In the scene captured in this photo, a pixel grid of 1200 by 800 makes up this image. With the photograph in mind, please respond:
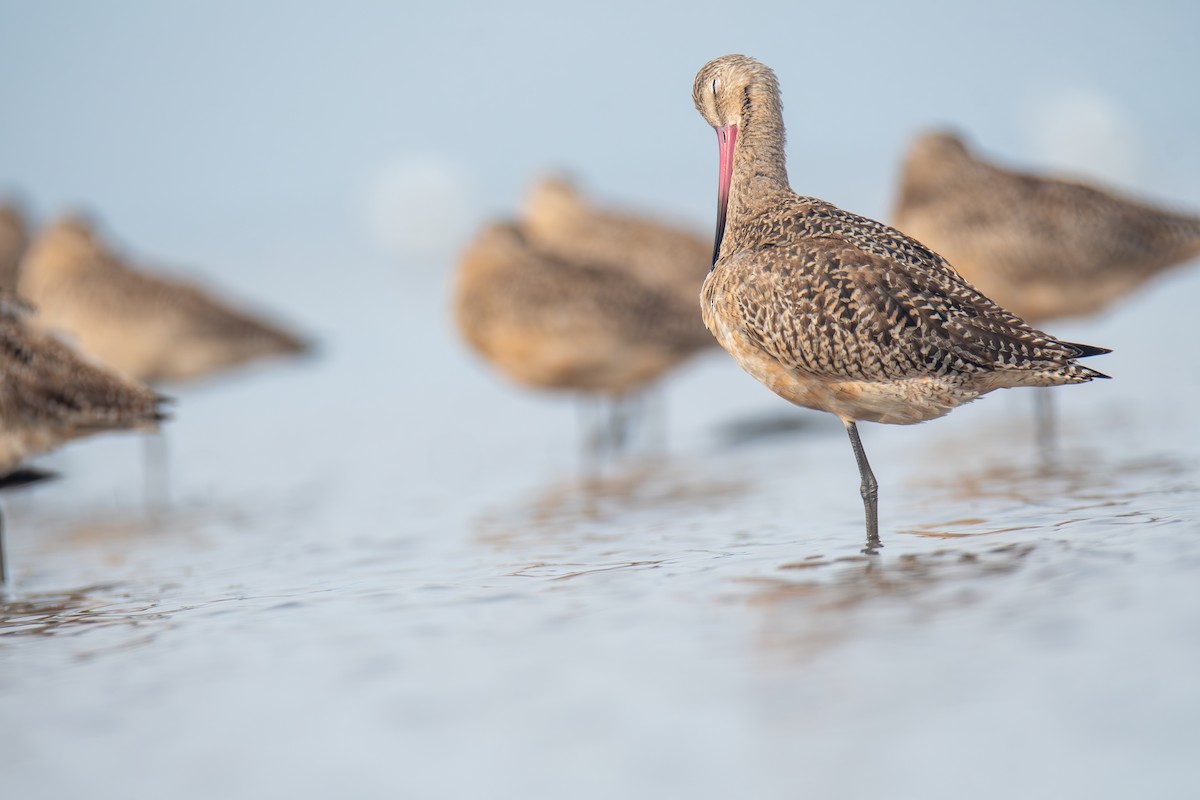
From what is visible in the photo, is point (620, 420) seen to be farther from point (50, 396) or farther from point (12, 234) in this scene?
point (12, 234)

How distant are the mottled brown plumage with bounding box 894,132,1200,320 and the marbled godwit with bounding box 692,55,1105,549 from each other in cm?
387

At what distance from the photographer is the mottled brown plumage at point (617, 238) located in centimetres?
1250

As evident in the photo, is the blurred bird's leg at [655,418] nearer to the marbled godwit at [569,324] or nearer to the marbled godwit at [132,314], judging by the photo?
the marbled godwit at [569,324]

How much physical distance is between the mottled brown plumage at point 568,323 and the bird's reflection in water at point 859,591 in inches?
207

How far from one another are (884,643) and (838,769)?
76 cm

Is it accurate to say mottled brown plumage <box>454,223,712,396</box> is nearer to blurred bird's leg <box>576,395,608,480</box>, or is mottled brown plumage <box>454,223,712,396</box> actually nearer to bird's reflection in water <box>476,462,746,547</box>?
blurred bird's leg <box>576,395,608,480</box>

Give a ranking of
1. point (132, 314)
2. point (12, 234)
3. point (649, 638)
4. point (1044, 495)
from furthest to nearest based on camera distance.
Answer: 1. point (12, 234)
2. point (132, 314)
3. point (1044, 495)
4. point (649, 638)

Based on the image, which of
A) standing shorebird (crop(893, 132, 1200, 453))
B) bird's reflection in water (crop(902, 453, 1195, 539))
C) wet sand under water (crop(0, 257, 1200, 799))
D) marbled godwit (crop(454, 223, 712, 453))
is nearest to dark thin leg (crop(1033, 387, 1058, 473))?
wet sand under water (crop(0, 257, 1200, 799))

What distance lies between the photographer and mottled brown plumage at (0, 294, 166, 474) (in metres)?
6.73

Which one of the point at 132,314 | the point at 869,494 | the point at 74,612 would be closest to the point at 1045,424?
the point at 869,494

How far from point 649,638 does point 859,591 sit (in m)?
0.66

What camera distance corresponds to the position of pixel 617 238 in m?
13.1

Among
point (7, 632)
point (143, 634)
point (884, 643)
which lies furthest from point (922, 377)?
point (7, 632)

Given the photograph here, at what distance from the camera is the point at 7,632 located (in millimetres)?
4828
